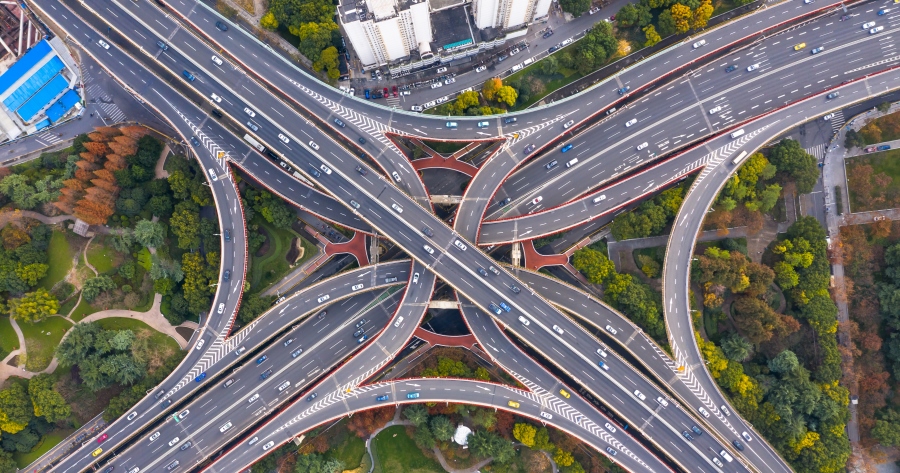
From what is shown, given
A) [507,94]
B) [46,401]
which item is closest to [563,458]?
[507,94]

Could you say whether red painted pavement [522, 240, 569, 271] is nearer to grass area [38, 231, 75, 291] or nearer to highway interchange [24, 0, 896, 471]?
highway interchange [24, 0, 896, 471]

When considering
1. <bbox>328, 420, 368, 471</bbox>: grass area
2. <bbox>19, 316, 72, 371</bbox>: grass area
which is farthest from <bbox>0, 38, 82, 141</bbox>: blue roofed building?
<bbox>328, 420, 368, 471</bbox>: grass area

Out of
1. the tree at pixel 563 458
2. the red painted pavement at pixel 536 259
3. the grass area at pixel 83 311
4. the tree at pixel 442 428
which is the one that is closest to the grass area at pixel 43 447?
the grass area at pixel 83 311

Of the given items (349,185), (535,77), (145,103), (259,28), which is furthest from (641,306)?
(145,103)

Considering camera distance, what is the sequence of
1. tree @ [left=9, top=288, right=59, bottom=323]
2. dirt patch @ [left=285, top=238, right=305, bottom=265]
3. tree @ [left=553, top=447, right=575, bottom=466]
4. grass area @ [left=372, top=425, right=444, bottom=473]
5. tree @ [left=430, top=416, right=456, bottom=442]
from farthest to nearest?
dirt patch @ [left=285, top=238, right=305, bottom=265] < grass area @ [left=372, top=425, right=444, bottom=473] < tree @ [left=553, top=447, right=575, bottom=466] < tree @ [left=430, top=416, right=456, bottom=442] < tree @ [left=9, top=288, right=59, bottom=323]

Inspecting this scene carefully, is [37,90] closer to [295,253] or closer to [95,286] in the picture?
[95,286]

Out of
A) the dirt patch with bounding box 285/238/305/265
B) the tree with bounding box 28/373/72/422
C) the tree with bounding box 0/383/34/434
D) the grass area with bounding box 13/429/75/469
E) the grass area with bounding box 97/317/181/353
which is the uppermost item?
the dirt patch with bounding box 285/238/305/265
